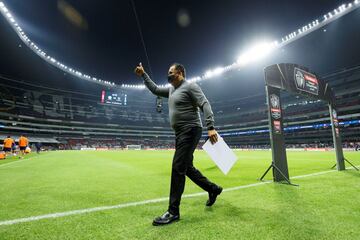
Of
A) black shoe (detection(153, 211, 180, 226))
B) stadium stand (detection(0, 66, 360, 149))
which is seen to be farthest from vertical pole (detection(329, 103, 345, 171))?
stadium stand (detection(0, 66, 360, 149))

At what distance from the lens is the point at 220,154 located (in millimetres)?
3301

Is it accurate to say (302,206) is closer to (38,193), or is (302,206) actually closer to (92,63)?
(38,193)

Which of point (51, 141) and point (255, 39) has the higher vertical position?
point (255, 39)

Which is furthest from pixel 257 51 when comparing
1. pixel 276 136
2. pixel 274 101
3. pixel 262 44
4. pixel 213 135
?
pixel 213 135

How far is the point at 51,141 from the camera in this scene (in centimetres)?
6962

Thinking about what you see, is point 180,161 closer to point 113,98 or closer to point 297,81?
point 297,81

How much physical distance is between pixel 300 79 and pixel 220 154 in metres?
5.53

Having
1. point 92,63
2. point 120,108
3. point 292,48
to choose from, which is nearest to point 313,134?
point 292,48

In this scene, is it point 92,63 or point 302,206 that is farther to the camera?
point 92,63

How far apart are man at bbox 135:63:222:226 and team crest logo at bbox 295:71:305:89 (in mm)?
5260

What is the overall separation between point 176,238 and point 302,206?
2.33m

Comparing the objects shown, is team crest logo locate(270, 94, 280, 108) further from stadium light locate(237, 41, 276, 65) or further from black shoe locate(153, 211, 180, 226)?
stadium light locate(237, 41, 276, 65)

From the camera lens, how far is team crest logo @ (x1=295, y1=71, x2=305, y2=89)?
7007 millimetres

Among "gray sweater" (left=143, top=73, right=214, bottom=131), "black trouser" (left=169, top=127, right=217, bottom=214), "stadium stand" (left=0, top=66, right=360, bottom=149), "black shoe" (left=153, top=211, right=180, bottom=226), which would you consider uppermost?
"stadium stand" (left=0, top=66, right=360, bottom=149)
